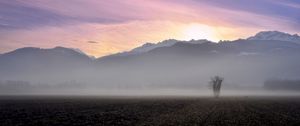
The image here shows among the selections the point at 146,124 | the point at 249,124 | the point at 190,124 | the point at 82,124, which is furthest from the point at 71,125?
the point at 249,124

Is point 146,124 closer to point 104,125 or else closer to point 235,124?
point 104,125

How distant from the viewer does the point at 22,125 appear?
4981 centimetres

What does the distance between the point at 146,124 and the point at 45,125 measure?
11.3 meters

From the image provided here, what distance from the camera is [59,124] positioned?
51.8 metres

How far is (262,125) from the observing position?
51.3m

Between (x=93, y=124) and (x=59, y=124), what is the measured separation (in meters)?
3.85

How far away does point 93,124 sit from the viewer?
5216cm

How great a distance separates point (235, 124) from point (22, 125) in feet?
79.1

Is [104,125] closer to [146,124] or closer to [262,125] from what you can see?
[146,124]

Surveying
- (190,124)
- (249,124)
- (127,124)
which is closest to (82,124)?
(127,124)

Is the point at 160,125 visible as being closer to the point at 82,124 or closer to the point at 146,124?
the point at 146,124

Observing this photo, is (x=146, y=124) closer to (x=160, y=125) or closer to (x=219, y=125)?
(x=160, y=125)

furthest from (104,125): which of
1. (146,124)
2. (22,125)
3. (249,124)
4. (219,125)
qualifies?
(249,124)

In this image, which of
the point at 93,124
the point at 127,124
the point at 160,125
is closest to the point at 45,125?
the point at 93,124
